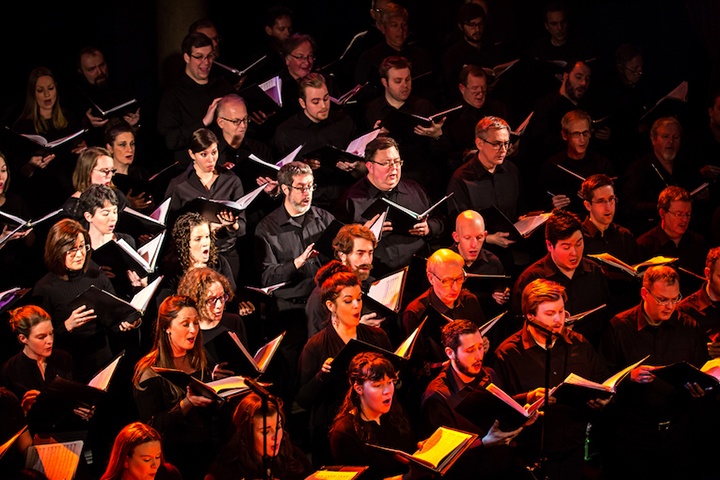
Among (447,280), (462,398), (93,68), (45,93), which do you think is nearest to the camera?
(462,398)

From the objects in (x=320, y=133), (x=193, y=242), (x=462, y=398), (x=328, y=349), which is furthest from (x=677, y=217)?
(x=193, y=242)

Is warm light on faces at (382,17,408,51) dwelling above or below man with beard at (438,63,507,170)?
above

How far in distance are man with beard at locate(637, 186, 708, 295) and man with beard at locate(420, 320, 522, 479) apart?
85.2 inches

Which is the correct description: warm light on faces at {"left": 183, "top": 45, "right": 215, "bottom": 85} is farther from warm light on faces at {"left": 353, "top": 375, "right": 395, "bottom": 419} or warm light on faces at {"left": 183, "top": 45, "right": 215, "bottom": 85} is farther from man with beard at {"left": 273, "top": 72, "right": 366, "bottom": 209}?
warm light on faces at {"left": 353, "top": 375, "right": 395, "bottom": 419}

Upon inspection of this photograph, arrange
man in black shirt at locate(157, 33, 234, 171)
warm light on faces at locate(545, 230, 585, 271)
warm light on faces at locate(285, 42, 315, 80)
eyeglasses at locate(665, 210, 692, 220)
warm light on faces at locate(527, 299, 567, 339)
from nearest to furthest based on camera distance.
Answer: warm light on faces at locate(527, 299, 567, 339), warm light on faces at locate(545, 230, 585, 271), eyeglasses at locate(665, 210, 692, 220), man in black shirt at locate(157, 33, 234, 171), warm light on faces at locate(285, 42, 315, 80)

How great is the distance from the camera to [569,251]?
19.9 ft

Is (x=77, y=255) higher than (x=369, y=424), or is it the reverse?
(x=77, y=255)

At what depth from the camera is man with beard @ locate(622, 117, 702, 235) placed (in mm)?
7262

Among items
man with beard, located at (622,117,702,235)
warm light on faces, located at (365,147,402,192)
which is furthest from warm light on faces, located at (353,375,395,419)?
man with beard, located at (622,117,702,235)

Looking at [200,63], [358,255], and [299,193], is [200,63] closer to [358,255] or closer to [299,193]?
[299,193]

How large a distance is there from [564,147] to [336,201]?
6.28 ft

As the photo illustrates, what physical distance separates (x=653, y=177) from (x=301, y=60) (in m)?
2.75

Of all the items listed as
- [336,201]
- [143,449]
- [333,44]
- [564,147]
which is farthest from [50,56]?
[143,449]

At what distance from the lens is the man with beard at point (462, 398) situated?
197 inches
